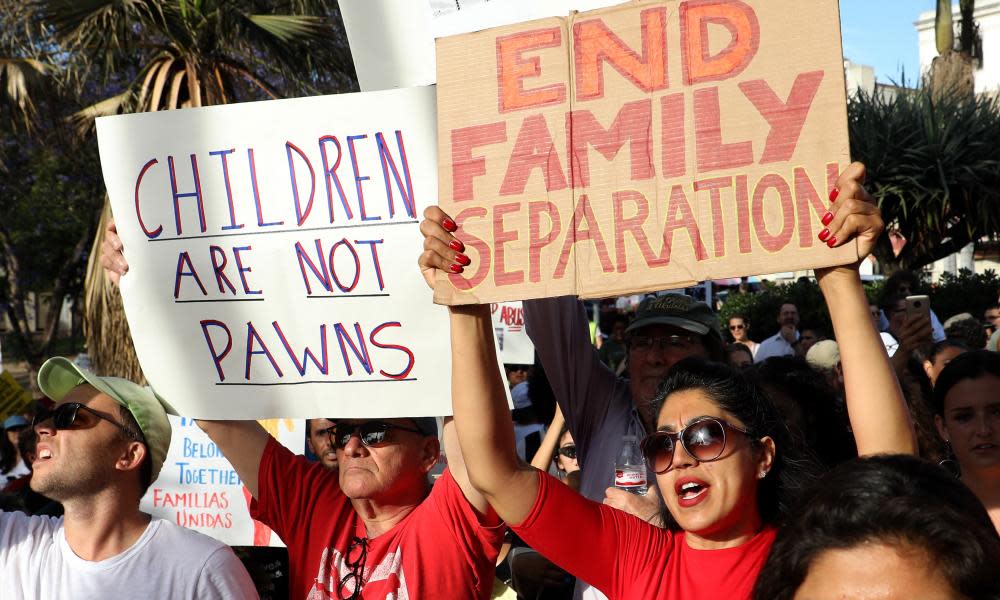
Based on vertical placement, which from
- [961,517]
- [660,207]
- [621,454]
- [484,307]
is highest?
[660,207]

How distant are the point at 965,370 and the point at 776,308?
41.7ft

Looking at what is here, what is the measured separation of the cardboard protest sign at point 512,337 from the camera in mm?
7164

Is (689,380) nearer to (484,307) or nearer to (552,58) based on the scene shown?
(484,307)

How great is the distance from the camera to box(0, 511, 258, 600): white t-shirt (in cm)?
257

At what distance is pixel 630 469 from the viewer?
2801mm

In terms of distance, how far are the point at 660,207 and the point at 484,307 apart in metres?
0.46

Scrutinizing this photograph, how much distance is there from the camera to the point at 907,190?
1616 centimetres

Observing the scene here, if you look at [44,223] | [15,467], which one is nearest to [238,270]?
[15,467]

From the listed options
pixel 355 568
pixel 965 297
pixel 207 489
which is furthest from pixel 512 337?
pixel 965 297

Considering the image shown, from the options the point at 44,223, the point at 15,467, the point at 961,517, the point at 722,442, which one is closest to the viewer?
the point at 961,517

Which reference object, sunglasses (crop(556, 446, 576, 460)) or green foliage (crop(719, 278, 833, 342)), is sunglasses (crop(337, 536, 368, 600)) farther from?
green foliage (crop(719, 278, 833, 342))

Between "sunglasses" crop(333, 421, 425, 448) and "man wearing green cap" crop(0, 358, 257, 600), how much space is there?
1.41 ft

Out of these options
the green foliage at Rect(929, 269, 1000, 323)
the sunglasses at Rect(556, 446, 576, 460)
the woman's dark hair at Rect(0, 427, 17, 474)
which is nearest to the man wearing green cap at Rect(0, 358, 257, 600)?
the sunglasses at Rect(556, 446, 576, 460)

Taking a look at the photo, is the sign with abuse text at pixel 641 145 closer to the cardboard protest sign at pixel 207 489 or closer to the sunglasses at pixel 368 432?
the sunglasses at pixel 368 432
